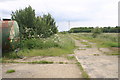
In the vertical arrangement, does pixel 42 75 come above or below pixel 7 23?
below

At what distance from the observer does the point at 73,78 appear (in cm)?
388

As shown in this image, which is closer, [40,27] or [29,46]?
[29,46]

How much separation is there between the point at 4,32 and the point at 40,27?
16.9ft

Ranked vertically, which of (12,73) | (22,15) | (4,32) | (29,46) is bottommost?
(12,73)

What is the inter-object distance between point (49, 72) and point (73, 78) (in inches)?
38.8

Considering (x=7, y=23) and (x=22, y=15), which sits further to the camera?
(x=22, y=15)

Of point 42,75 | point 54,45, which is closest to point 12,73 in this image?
point 42,75

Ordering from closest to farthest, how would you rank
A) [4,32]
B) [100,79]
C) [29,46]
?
[100,79] < [4,32] < [29,46]

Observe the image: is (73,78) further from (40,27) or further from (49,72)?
(40,27)

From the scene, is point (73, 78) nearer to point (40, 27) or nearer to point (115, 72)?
point (115, 72)

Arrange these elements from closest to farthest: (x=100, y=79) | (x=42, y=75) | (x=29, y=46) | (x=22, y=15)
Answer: (x=100, y=79) < (x=42, y=75) < (x=29, y=46) < (x=22, y=15)

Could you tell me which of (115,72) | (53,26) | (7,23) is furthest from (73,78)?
(53,26)

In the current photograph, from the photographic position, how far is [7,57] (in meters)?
Result: 6.86

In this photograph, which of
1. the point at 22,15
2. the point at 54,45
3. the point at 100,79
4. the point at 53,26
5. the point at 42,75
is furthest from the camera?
the point at 53,26
